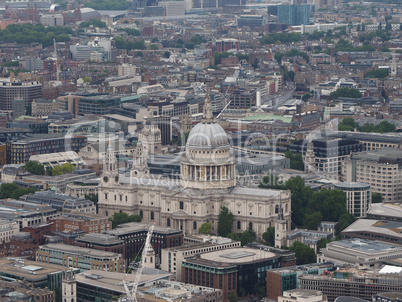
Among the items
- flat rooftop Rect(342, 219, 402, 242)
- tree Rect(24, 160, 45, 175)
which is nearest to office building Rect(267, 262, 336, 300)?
flat rooftop Rect(342, 219, 402, 242)

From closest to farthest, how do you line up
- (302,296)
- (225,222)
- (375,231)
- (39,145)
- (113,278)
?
1. (302,296)
2. (113,278)
3. (375,231)
4. (225,222)
5. (39,145)

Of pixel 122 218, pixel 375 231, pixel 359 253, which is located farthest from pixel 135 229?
pixel 359 253

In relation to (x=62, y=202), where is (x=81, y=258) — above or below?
below

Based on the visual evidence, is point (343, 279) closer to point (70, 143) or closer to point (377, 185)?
point (377, 185)

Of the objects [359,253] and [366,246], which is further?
[366,246]

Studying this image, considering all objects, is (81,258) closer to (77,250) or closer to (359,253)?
(77,250)

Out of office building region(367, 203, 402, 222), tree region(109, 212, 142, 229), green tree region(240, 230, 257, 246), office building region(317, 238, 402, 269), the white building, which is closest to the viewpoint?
office building region(317, 238, 402, 269)

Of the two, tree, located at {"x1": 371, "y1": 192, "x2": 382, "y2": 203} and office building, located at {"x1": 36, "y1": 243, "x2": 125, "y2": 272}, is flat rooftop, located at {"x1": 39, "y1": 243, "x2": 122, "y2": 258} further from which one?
tree, located at {"x1": 371, "y1": 192, "x2": 382, "y2": 203}
